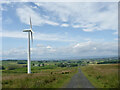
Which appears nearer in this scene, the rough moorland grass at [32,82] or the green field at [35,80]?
the rough moorland grass at [32,82]

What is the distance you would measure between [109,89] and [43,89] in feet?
27.3

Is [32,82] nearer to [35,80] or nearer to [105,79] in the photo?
[35,80]

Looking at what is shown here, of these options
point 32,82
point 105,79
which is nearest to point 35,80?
point 32,82

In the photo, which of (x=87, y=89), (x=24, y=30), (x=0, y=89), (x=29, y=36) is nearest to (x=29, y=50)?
(x=29, y=36)

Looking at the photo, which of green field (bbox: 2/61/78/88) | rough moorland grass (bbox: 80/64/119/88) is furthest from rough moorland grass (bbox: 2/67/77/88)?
rough moorland grass (bbox: 80/64/119/88)

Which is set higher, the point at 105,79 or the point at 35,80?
the point at 35,80

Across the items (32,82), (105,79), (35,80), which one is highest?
(32,82)

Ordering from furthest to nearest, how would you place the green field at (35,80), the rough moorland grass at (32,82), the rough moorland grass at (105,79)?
the rough moorland grass at (105,79)
the green field at (35,80)
the rough moorland grass at (32,82)

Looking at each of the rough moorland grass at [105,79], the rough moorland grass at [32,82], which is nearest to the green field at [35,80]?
the rough moorland grass at [32,82]

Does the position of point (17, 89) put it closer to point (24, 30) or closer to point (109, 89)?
point (109, 89)

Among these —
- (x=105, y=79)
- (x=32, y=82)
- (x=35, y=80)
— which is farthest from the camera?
(x=105, y=79)

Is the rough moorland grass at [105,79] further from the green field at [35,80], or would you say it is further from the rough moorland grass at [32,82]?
the rough moorland grass at [32,82]

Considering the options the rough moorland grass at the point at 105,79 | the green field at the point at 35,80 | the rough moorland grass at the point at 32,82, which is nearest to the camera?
the rough moorland grass at the point at 32,82

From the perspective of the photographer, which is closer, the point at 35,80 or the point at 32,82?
the point at 32,82
